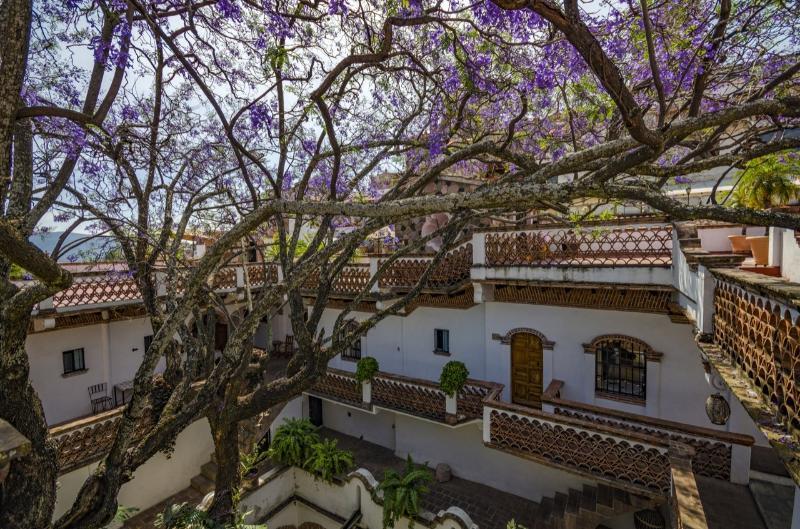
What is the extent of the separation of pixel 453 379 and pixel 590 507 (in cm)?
401

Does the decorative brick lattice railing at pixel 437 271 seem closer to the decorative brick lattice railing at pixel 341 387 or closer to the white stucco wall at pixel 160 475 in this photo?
the decorative brick lattice railing at pixel 341 387

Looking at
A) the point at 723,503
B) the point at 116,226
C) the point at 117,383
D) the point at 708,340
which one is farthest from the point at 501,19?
the point at 117,383

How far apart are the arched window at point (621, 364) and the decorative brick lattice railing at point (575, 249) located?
2.14 meters

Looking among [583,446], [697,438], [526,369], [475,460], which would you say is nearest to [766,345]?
[697,438]

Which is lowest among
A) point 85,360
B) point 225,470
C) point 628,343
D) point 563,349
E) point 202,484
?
point 202,484

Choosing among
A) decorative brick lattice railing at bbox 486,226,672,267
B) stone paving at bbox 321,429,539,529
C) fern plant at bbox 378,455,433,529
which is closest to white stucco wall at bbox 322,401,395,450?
stone paving at bbox 321,429,539,529

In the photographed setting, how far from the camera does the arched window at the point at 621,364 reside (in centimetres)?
880

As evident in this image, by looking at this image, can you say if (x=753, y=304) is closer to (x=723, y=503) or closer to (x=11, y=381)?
(x=723, y=503)

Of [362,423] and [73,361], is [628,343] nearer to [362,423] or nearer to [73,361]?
[362,423]

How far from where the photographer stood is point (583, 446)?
7.91 meters

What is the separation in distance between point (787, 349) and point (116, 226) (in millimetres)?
8565

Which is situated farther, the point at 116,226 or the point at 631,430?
the point at 631,430

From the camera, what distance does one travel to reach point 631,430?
759cm

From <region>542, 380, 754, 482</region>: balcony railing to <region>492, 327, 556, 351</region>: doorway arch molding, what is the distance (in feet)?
6.37
